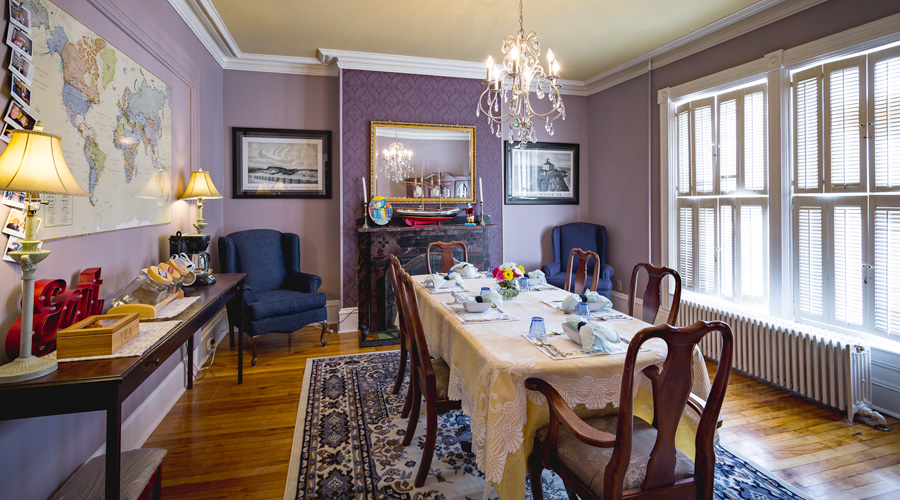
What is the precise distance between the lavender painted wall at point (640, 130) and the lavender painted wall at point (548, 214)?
0.10 m

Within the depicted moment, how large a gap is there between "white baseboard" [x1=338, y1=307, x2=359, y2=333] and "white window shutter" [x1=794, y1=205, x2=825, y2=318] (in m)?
3.82

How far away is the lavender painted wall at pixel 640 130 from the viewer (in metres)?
3.18

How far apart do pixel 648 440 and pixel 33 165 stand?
2166mm

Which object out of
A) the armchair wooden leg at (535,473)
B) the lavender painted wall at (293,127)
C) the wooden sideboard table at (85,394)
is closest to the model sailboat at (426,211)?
the lavender painted wall at (293,127)

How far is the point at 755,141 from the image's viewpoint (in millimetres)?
3484

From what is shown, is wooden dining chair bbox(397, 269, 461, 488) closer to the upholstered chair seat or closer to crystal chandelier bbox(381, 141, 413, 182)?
the upholstered chair seat

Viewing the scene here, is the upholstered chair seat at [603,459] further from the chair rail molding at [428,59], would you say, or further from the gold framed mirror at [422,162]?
the gold framed mirror at [422,162]

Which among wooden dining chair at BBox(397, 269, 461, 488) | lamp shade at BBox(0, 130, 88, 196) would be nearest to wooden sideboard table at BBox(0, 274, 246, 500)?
lamp shade at BBox(0, 130, 88, 196)

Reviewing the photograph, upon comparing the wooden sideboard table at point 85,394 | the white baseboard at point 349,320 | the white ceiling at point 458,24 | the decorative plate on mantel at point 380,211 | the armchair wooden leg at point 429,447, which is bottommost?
the armchair wooden leg at point 429,447

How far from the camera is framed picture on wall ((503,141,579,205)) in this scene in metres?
5.29

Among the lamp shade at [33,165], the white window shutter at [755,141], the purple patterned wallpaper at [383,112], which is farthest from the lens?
the purple patterned wallpaper at [383,112]

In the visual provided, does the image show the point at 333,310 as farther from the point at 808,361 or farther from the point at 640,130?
the point at 808,361

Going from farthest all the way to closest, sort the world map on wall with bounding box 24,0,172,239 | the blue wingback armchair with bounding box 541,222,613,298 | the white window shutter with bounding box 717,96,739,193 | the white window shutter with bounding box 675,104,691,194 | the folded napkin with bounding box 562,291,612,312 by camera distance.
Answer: the blue wingback armchair with bounding box 541,222,613,298
the white window shutter with bounding box 675,104,691,194
the white window shutter with bounding box 717,96,739,193
the folded napkin with bounding box 562,291,612,312
the world map on wall with bounding box 24,0,172,239

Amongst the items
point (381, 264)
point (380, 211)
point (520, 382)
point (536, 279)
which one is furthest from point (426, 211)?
point (520, 382)
